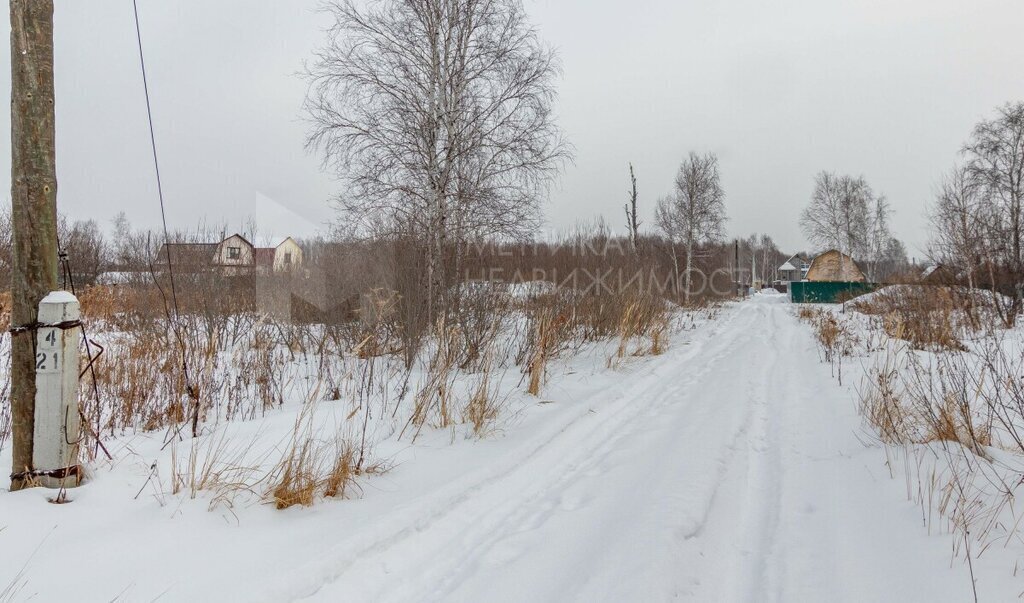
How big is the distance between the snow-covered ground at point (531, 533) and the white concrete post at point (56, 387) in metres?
0.18

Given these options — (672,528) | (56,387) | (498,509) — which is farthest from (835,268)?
(56,387)

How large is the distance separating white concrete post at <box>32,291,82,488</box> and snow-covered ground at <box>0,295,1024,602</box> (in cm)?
18

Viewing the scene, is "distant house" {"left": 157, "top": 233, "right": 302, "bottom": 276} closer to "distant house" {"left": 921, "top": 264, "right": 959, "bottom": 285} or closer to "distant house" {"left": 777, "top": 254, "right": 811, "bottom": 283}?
"distant house" {"left": 921, "top": 264, "right": 959, "bottom": 285}

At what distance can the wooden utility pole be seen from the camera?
2.19 metres

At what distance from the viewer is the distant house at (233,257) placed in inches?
300

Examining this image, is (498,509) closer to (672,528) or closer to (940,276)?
(672,528)

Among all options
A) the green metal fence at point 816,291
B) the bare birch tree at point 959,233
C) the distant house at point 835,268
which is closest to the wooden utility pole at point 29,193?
the bare birch tree at point 959,233

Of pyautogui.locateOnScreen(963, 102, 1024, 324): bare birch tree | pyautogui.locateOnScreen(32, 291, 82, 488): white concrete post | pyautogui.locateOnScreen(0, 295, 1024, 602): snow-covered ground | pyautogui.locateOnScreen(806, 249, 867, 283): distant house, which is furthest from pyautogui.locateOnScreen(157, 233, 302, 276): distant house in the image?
pyautogui.locateOnScreen(806, 249, 867, 283): distant house

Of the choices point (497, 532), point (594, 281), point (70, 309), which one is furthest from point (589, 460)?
point (594, 281)

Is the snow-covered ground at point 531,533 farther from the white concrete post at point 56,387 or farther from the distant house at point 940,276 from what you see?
the distant house at point 940,276

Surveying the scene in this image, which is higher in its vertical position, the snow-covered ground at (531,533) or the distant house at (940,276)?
the distant house at (940,276)

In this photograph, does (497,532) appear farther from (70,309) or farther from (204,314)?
(204,314)

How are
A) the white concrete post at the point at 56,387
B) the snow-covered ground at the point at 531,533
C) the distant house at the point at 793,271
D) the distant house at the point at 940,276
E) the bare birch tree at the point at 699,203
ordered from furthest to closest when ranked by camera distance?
1. the distant house at the point at 793,271
2. the bare birch tree at the point at 699,203
3. the distant house at the point at 940,276
4. the white concrete post at the point at 56,387
5. the snow-covered ground at the point at 531,533

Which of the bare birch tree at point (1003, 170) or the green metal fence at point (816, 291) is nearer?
Result: the bare birch tree at point (1003, 170)
